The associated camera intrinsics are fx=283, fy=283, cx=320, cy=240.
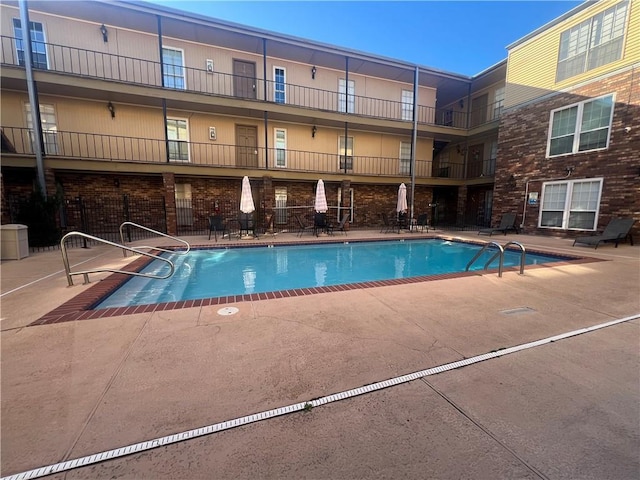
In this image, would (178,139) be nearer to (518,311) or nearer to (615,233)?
(518,311)

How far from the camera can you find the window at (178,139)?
40.3 ft

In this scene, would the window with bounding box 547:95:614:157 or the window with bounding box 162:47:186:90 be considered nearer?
the window with bounding box 547:95:614:157

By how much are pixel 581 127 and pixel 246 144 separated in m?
13.4

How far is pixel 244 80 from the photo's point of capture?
1292cm

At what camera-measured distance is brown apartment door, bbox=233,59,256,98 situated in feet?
42.0

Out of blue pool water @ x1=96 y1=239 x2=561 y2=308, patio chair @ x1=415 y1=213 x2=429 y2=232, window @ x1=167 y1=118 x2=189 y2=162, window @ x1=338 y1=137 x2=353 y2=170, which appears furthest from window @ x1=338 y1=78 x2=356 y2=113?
blue pool water @ x1=96 y1=239 x2=561 y2=308

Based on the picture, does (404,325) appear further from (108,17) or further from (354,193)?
(108,17)

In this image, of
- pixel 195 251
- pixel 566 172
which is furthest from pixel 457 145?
pixel 195 251

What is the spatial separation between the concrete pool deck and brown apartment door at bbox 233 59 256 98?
12052 millimetres

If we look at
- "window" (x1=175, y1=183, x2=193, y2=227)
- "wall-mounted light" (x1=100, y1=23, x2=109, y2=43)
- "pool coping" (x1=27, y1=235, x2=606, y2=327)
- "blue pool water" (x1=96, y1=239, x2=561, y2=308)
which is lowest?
"blue pool water" (x1=96, y1=239, x2=561, y2=308)

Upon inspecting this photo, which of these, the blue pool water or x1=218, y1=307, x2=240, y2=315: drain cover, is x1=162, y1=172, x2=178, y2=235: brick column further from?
x1=218, y1=307, x2=240, y2=315: drain cover

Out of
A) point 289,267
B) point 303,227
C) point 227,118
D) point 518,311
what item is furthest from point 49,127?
point 518,311

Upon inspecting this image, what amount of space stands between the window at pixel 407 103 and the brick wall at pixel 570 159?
4778 millimetres

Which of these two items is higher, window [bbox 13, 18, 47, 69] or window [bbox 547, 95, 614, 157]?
window [bbox 13, 18, 47, 69]
